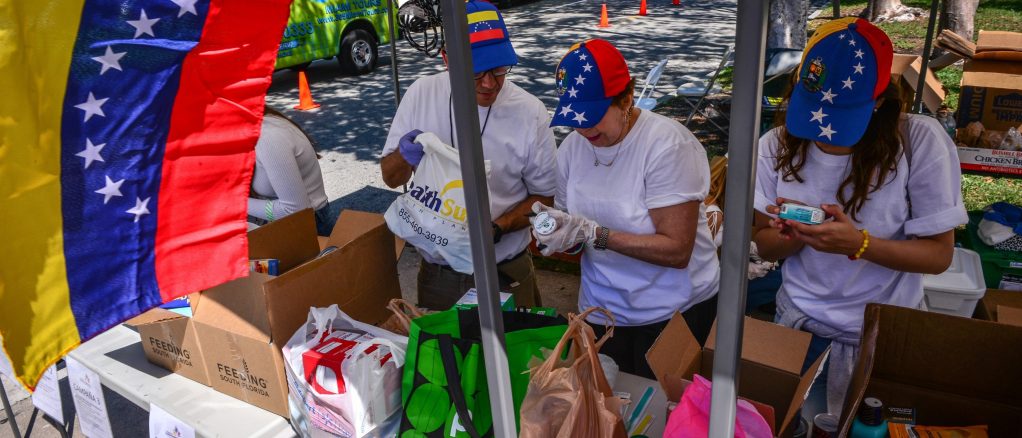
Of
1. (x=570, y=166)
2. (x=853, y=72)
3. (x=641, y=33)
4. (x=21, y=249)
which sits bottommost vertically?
(x=641, y=33)

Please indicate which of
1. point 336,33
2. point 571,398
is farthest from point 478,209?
point 336,33

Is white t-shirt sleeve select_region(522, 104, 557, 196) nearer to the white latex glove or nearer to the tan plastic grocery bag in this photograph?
the white latex glove

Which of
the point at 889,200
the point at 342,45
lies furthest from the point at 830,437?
the point at 342,45

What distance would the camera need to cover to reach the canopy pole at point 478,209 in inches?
48.9

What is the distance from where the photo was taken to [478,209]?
1.37 metres

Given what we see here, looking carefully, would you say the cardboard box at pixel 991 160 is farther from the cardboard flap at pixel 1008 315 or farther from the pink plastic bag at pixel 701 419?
the pink plastic bag at pixel 701 419

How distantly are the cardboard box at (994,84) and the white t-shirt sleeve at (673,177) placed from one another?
3633mm

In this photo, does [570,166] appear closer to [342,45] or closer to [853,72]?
[853,72]

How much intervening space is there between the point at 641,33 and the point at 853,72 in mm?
11245

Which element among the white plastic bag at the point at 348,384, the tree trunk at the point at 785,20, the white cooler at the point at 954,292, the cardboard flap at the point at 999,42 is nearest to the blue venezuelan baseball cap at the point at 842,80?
the white plastic bag at the point at 348,384

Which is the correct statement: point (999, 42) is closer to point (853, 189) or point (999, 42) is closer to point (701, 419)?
point (853, 189)

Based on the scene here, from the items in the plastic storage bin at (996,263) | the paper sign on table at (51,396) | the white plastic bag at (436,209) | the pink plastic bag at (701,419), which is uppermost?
the white plastic bag at (436,209)

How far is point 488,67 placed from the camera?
7.96ft

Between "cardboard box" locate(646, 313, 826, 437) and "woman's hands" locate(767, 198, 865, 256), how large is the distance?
232 millimetres
